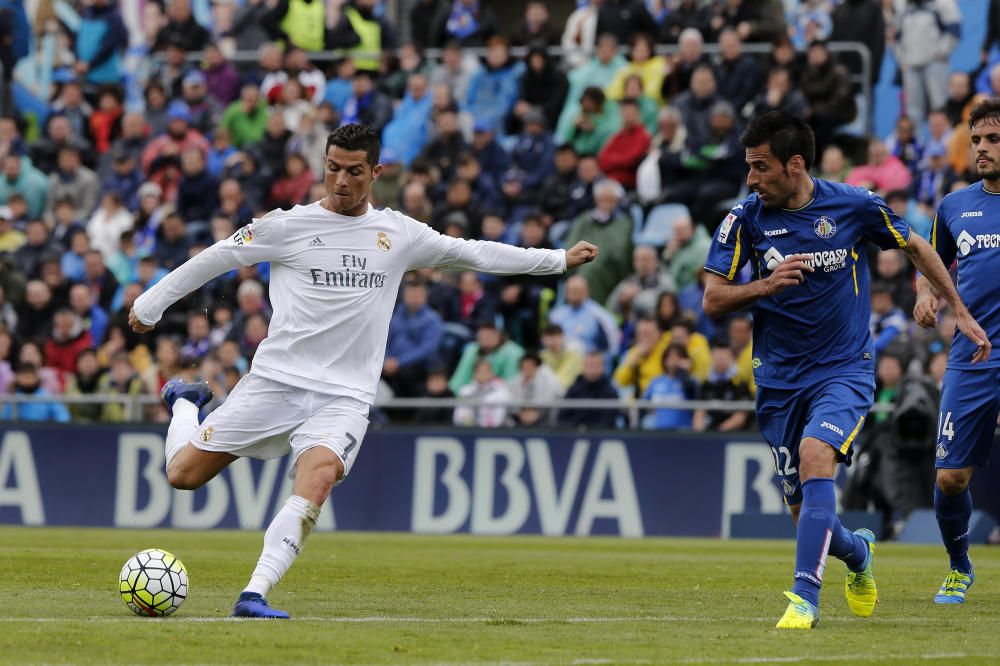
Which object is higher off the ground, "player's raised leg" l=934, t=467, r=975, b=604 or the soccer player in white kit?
the soccer player in white kit

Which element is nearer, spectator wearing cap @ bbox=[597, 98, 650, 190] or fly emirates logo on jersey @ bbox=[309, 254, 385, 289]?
fly emirates logo on jersey @ bbox=[309, 254, 385, 289]

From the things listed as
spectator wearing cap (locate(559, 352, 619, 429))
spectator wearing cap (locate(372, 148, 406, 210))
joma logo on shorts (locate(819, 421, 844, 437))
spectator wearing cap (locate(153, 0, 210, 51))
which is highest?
spectator wearing cap (locate(153, 0, 210, 51))

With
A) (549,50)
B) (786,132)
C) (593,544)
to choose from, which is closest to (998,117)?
(786,132)

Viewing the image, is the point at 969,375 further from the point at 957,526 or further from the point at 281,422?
the point at 281,422

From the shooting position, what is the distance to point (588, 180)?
73.8 ft

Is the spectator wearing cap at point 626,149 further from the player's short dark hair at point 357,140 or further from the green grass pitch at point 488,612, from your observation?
the player's short dark hair at point 357,140

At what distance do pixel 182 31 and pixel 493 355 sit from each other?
9850 millimetres

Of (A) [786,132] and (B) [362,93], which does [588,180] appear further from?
(A) [786,132]

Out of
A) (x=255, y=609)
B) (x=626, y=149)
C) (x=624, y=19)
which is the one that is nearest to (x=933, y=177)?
(x=626, y=149)

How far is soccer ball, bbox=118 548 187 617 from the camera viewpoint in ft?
29.1

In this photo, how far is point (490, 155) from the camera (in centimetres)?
2350

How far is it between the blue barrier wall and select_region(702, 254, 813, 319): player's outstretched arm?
10.2 meters

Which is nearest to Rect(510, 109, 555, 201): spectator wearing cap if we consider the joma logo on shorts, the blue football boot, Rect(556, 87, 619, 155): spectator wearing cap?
Rect(556, 87, 619, 155): spectator wearing cap

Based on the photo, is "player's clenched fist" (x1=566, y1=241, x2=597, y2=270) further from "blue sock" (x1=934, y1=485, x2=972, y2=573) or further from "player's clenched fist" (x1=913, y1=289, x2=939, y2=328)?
"blue sock" (x1=934, y1=485, x2=972, y2=573)
